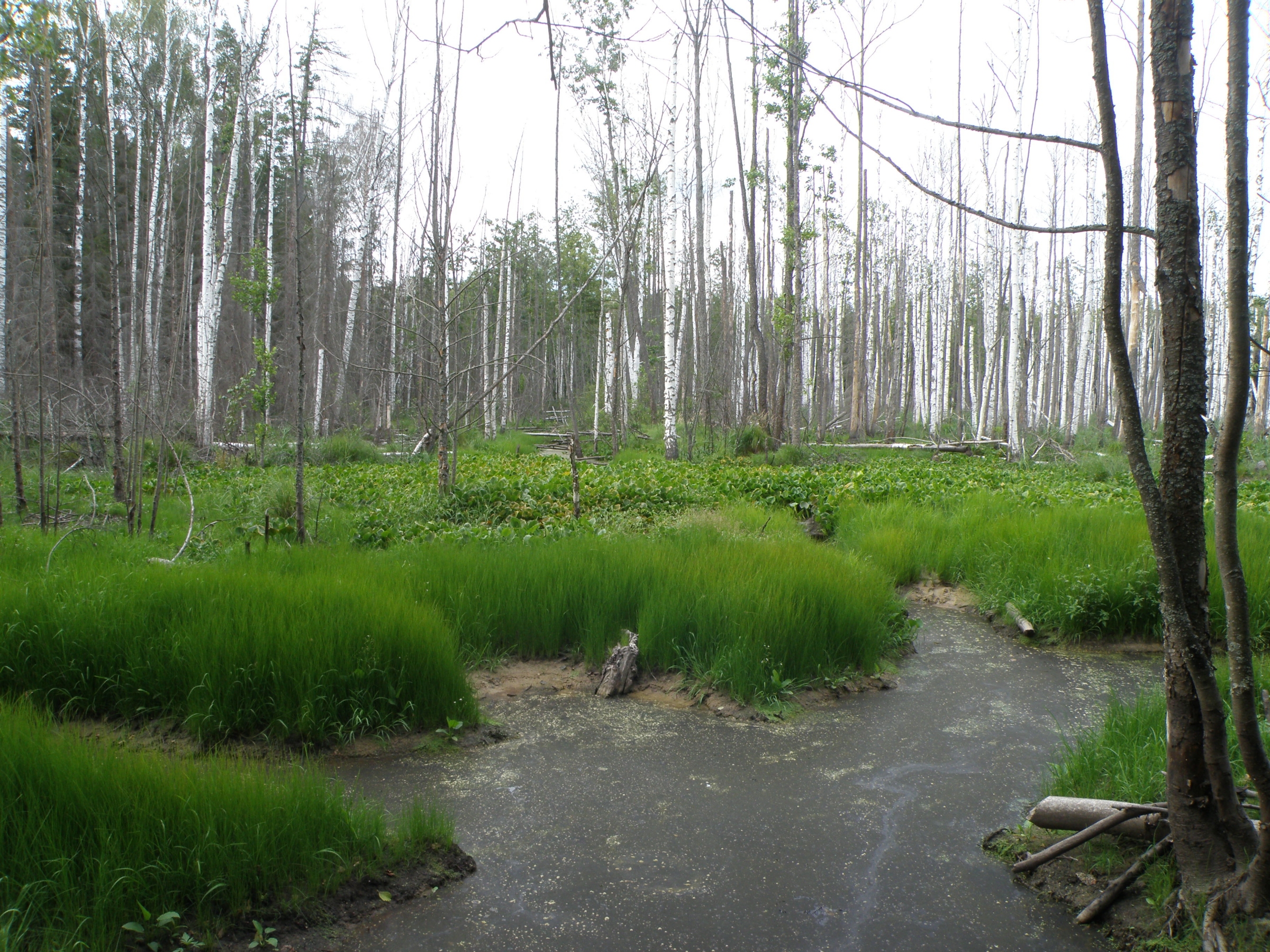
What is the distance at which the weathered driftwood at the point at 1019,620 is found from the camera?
582 cm

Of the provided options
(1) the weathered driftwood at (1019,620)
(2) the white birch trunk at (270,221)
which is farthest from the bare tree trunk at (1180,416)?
(2) the white birch trunk at (270,221)

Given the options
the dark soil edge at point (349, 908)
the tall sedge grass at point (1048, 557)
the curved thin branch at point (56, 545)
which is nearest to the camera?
the dark soil edge at point (349, 908)

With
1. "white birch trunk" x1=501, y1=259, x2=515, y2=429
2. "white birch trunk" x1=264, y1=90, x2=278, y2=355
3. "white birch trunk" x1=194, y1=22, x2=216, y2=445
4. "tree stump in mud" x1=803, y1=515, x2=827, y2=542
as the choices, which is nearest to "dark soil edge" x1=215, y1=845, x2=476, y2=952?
"tree stump in mud" x1=803, y1=515, x2=827, y2=542

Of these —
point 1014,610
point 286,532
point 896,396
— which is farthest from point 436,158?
point 896,396

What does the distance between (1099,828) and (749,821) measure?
1286 millimetres

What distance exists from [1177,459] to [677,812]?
2.29m

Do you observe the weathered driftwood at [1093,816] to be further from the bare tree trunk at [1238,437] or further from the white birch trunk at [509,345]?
the white birch trunk at [509,345]

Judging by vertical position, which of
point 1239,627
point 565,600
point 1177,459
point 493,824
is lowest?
point 493,824

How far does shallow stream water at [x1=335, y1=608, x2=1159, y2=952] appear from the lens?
98.9 inches

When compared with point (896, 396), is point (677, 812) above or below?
below

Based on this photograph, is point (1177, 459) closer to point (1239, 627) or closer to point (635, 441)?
point (1239, 627)

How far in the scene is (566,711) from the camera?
4.56m

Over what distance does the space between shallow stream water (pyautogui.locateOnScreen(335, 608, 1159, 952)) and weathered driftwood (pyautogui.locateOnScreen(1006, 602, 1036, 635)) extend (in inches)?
28.7

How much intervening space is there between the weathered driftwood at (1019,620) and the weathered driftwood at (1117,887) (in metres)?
3.55
